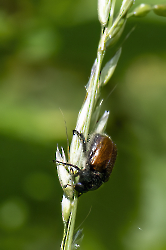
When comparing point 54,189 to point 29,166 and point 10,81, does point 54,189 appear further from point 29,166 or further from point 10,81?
point 10,81

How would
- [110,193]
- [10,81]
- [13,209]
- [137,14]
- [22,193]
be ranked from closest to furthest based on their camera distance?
1. [137,14]
2. [13,209]
3. [22,193]
4. [110,193]
5. [10,81]

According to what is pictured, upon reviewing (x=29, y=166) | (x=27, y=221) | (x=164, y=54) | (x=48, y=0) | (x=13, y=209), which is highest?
(x=48, y=0)

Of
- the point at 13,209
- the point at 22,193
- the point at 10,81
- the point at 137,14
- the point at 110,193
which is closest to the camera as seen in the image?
the point at 137,14

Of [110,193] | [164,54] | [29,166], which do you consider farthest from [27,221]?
[164,54]

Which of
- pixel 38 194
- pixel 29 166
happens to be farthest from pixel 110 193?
pixel 29 166

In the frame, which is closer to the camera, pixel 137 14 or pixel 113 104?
pixel 137 14

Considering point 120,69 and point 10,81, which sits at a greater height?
point 120,69
